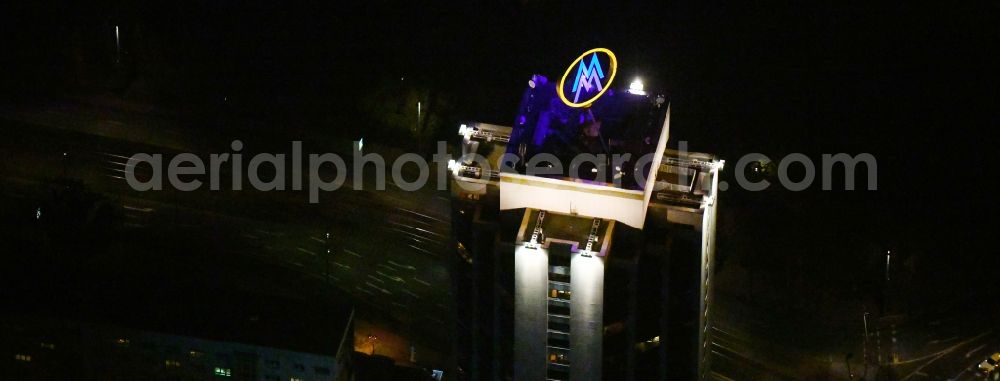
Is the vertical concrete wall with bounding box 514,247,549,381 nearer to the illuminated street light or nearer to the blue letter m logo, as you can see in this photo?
the blue letter m logo

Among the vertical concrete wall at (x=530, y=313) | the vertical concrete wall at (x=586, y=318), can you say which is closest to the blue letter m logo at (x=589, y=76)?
the vertical concrete wall at (x=530, y=313)

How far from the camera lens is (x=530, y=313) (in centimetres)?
9931

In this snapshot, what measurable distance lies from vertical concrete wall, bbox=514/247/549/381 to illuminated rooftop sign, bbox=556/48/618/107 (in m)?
11.0

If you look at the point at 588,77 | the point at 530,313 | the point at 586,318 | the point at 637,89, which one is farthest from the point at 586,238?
the point at 637,89

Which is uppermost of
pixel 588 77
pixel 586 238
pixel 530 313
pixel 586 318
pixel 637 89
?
pixel 588 77

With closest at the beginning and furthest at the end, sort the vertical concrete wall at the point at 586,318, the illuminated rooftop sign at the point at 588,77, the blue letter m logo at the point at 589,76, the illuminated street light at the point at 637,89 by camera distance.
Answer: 1. the vertical concrete wall at the point at 586,318
2. the illuminated rooftop sign at the point at 588,77
3. the blue letter m logo at the point at 589,76
4. the illuminated street light at the point at 637,89

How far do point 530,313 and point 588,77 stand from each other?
16615mm

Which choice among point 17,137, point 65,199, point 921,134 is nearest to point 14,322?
point 65,199

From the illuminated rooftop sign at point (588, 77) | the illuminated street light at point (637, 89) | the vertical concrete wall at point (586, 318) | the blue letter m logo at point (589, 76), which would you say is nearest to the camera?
the vertical concrete wall at point (586, 318)

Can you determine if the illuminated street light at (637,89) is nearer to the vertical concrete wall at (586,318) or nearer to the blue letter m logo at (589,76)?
the blue letter m logo at (589,76)

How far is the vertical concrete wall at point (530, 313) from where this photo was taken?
3824 inches

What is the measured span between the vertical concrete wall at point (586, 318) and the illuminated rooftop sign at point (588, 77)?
36.8ft

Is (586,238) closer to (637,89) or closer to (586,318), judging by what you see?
(586,318)

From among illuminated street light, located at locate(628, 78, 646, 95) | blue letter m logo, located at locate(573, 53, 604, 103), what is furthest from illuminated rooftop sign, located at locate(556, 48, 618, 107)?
illuminated street light, located at locate(628, 78, 646, 95)
